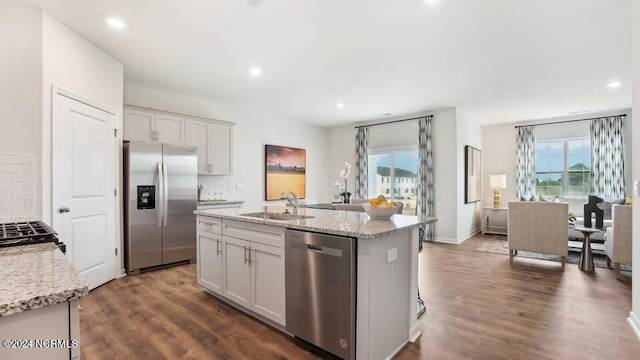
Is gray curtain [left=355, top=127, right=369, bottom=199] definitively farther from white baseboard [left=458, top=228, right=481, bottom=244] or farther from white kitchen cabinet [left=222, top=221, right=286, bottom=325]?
white kitchen cabinet [left=222, top=221, right=286, bottom=325]

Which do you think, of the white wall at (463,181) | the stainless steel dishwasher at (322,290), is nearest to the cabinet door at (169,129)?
the stainless steel dishwasher at (322,290)

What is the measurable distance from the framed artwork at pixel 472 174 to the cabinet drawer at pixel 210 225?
17.4 feet

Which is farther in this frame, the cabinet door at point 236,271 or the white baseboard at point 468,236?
the white baseboard at point 468,236

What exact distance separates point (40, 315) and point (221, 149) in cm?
468

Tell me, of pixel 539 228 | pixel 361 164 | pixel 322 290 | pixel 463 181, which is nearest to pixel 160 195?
pixel 322 290

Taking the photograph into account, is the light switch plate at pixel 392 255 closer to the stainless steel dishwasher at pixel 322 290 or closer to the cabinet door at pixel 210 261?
the stainless steel dishwasher at pixel 322 290

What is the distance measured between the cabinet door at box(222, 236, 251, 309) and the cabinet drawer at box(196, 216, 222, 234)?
0.47 ft

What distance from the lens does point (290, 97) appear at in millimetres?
5180

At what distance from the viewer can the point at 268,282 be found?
2.38 metres

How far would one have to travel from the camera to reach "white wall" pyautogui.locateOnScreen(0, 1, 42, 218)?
8.15ft

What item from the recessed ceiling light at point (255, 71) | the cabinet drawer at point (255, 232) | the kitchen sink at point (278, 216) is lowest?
the cabinet drawer at point (255, 232)

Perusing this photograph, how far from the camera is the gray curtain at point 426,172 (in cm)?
616

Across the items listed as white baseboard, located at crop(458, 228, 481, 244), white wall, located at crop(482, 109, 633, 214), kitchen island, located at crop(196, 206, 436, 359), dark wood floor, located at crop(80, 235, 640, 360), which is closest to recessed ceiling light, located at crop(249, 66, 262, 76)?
kitchen island, located at crop(196, 206, 436, 359)

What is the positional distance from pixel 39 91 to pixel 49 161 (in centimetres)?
63
